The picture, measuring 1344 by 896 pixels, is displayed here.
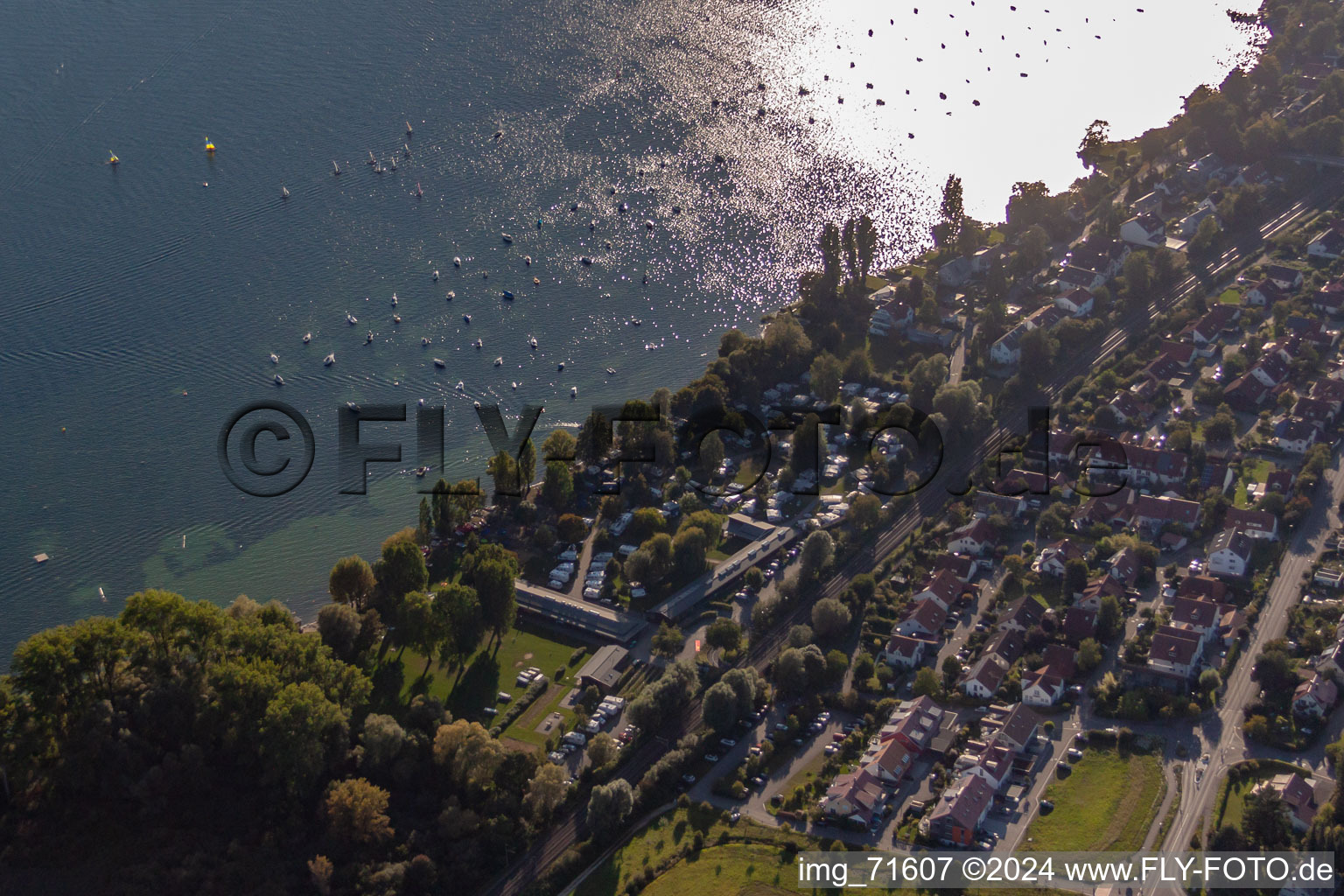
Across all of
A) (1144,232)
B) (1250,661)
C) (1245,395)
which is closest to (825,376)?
(1245,395)

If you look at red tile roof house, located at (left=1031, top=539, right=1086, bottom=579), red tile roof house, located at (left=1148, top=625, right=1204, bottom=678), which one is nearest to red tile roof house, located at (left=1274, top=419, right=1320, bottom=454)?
red tile roof house, located at (left=1031, top=539, right=1086, bottom=579)

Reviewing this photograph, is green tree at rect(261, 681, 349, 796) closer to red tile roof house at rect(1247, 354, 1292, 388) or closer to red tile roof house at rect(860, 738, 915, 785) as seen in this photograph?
red tile roof house at rect(860, 738, 915, 785)

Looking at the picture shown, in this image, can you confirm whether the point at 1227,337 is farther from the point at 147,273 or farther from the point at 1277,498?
the point at 147,273

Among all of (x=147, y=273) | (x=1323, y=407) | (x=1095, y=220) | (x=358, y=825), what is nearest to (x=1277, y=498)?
(x=1323, y=407)

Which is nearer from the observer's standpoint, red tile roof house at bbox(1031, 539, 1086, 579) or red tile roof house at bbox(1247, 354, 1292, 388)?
red tile roof house at bbox(1031, 539, 1086, 579)

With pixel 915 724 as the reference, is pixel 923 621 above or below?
above

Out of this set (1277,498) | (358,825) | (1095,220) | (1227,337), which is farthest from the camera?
(1095,220)

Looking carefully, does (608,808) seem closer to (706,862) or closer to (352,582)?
(706,862)
